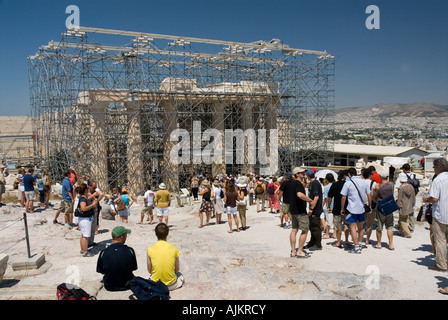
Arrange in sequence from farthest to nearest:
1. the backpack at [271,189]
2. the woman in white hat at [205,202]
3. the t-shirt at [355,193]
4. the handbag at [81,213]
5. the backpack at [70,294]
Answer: the backpack at [271,189], the woman in white hat at [205,202], the handbag at [81,213], the t-shirt at [355,193], the backpack at [70,294]

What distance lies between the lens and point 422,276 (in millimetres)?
5340

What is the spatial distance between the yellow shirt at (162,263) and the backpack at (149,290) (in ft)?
0.85

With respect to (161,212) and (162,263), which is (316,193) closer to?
(162,263)

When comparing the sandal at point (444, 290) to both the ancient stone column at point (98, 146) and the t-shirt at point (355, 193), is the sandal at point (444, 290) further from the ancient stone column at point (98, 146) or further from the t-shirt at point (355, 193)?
the ancient stone column at point (98, 146)

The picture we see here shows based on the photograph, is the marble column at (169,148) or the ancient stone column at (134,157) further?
the marble column at (169,148)

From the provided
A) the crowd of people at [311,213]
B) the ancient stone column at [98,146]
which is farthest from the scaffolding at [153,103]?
the crowd of people at [311,213]

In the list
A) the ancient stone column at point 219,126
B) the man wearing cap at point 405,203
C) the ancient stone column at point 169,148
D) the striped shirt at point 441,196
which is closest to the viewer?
the striped shirt at point 441,196

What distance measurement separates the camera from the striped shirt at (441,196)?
5195 mm

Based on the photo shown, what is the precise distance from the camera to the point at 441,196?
5.22 metres

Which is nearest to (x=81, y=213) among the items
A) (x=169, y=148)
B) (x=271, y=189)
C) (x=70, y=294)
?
(x=70, y=294)

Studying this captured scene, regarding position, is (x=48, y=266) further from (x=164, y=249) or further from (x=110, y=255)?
(x=164, y=249)

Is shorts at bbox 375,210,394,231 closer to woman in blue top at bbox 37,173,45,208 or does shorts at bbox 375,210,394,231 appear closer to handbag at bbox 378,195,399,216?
handbag at bbox 378,195,399,216
